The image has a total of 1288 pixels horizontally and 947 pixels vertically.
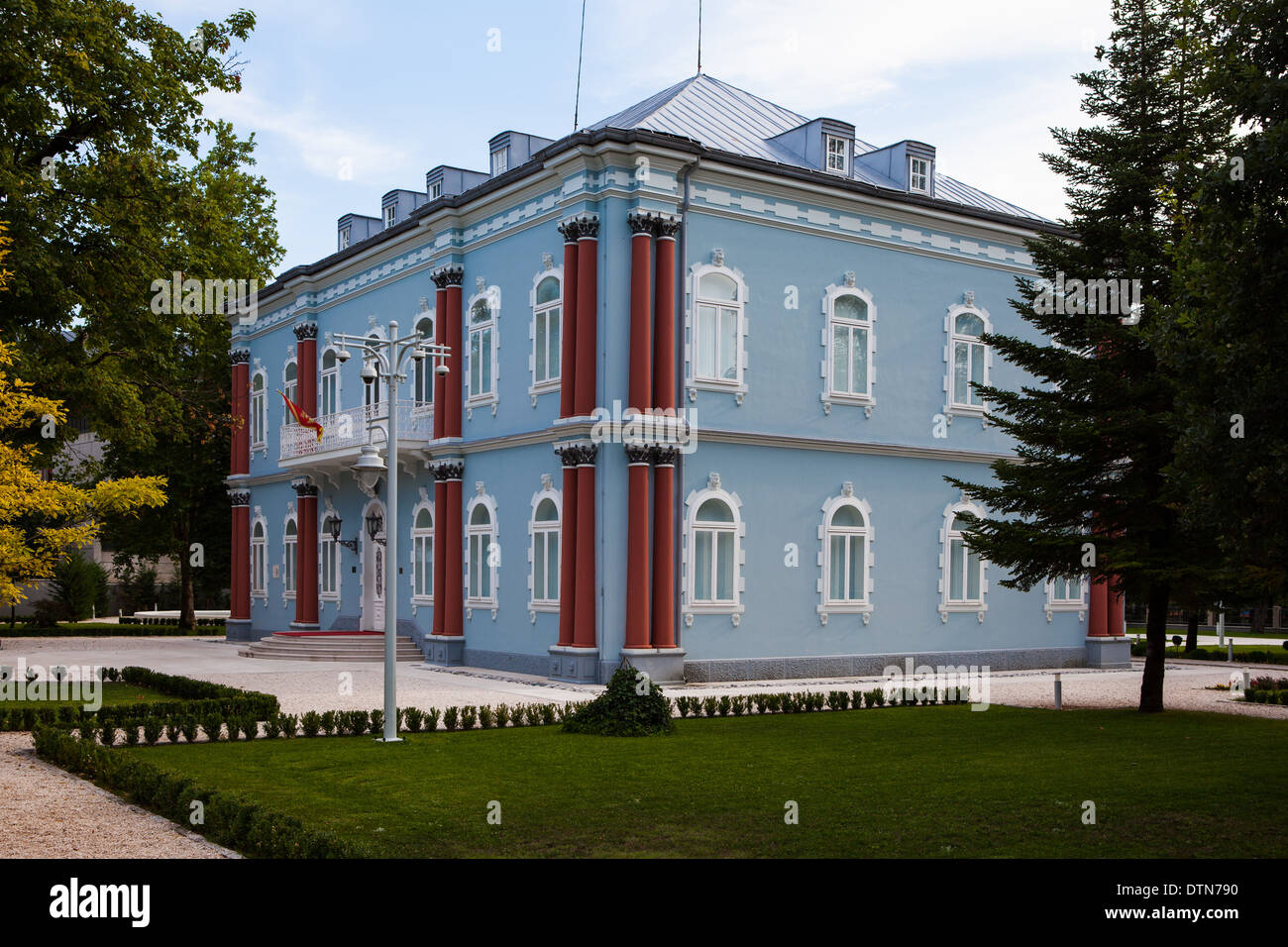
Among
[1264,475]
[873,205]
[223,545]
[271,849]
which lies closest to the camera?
[271,849]

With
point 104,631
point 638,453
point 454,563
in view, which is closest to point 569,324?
point 638,453

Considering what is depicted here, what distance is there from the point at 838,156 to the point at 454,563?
12568mm

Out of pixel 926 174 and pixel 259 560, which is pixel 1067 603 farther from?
pixel 259 560

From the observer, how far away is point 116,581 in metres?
63.9

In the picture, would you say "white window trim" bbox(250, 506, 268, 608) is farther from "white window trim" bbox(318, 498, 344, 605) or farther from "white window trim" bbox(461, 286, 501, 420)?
"white window trim" bbox(461, 286, 501, 420)

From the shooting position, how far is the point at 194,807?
10.1 metres

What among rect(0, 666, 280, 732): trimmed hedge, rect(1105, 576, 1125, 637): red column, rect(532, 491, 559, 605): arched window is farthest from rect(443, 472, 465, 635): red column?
rect(1105, 576, 1125, 637): red column

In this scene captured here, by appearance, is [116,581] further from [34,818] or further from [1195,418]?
[1195,418]

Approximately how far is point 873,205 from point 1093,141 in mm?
8156

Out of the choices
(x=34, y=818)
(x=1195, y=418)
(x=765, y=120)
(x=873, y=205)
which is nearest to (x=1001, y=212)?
(x=873, y=205)

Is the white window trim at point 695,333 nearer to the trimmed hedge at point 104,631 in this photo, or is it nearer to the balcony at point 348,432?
the balcony at point 348,432

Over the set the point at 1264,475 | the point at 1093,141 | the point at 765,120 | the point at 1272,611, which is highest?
the point at 765,120

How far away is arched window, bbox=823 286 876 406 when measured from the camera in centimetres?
2620

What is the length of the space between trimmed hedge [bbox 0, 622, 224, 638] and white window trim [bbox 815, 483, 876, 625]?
26.5 m
